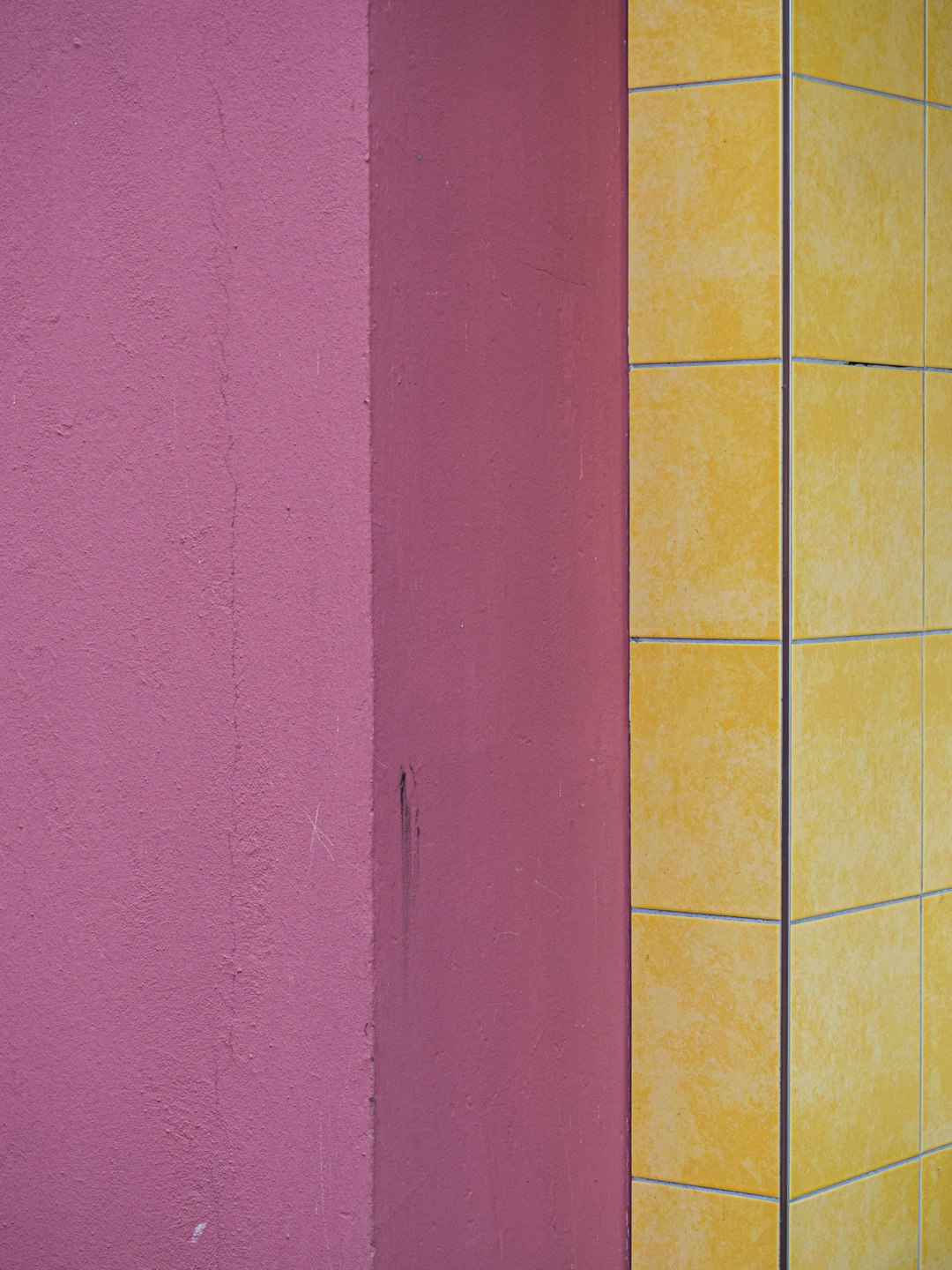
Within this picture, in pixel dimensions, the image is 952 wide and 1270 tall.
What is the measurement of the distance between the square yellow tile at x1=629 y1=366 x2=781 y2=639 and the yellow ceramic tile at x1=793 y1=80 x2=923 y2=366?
147 mm

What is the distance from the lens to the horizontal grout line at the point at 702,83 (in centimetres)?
219

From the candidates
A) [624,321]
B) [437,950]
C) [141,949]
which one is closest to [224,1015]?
[141,949]

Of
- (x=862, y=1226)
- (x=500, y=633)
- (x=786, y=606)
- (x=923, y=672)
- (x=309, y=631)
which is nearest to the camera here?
(x=309, y=631)

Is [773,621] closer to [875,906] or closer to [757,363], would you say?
[757,363]

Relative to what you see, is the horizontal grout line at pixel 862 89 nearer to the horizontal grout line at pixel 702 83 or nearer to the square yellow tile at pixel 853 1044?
the horizontal grout line at pixel 702 83

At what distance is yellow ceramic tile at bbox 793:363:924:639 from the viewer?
7.23ft

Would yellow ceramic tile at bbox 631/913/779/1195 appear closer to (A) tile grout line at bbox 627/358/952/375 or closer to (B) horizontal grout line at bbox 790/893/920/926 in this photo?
(B) horizontal grout line at bbox 790/893/920/926

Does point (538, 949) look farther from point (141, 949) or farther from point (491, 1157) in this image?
point (141, 949)

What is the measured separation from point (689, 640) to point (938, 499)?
1.76ft

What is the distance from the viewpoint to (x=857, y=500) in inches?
89.6

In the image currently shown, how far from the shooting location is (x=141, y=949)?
2.07 metres

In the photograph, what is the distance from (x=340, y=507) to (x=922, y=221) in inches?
46.4

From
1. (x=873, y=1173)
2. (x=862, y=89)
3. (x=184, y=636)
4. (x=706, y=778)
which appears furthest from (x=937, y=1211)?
(x=862, y=89)

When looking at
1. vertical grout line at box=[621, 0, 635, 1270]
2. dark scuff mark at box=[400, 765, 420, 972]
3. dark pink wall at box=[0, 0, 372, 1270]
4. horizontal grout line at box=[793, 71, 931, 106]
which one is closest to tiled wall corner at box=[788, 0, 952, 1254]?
horizontal grout line at box=[793, 71, 931, 106]
